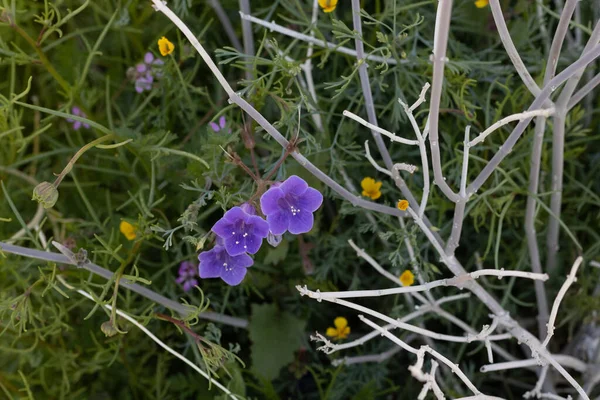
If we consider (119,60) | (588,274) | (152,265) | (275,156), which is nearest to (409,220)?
(275,156)

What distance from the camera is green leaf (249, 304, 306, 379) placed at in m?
1.33

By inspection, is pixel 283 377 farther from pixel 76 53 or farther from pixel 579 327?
pixel 76 53

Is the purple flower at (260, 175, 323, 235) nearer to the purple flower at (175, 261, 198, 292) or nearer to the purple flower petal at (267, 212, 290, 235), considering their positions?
the purple flower petal at (267, 212, 290, 235)

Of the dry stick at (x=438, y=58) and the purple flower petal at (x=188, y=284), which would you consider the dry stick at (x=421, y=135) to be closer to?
the dry stick at (x=438, y=58)

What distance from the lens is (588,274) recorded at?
135cm

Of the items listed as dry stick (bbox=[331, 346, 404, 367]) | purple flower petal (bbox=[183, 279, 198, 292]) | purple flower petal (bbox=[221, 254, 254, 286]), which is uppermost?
purple flower petal (bbox=[221, 254, 254, 286])

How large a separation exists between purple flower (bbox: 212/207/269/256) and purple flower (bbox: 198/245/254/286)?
0.20ft

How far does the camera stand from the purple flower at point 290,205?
87cm

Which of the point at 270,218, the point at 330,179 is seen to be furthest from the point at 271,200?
the point at 330,179

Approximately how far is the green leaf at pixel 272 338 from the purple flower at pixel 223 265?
41cm

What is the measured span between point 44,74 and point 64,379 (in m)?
0.79

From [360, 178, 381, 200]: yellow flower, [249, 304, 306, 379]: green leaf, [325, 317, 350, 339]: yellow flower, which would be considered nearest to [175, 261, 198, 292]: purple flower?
[249, 304, 306, 379]: green leaf

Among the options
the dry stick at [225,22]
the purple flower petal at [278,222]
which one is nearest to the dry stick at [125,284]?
the purple flower petal at [278,222]

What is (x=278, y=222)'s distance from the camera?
88cm
